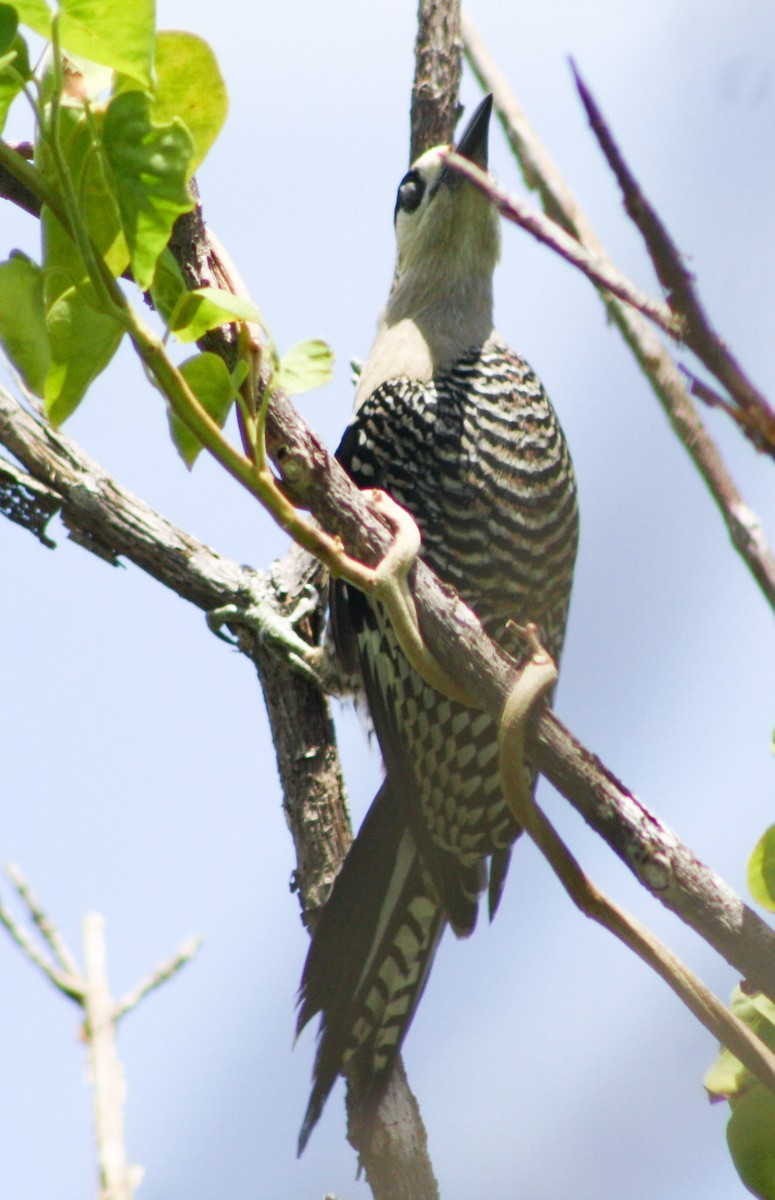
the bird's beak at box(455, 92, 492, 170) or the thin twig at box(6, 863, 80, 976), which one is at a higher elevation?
the bird's beak at box(455, 92, 492, 170)

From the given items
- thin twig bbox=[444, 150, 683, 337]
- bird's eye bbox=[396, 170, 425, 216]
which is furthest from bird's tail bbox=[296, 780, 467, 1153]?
thin twig bbox=[444, 150, 683, 337]

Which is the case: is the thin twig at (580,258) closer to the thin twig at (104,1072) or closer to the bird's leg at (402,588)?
the thin twig at (104,1072)

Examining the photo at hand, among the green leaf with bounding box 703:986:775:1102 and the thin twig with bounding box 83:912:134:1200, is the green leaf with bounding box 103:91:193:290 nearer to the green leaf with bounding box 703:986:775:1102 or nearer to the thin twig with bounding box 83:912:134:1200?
the thin twig with bounding box 83:912:134:1200

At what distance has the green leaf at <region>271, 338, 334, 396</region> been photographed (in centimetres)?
135

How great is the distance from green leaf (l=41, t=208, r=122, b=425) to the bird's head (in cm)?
274

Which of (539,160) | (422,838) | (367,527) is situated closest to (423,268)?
(422,838)

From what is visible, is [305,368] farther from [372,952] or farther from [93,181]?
[372,952]

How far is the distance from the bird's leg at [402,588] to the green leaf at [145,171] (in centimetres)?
54

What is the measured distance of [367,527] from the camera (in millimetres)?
1754

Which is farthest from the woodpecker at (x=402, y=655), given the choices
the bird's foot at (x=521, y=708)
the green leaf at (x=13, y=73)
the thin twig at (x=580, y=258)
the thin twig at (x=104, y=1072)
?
the thin twig at (x=580, y=258)

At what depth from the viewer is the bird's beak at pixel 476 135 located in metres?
3.66

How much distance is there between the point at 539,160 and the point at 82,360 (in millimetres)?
521

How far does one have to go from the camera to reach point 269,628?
3.24 meters

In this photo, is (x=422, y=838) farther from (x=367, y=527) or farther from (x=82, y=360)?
(x=82, y=360)
